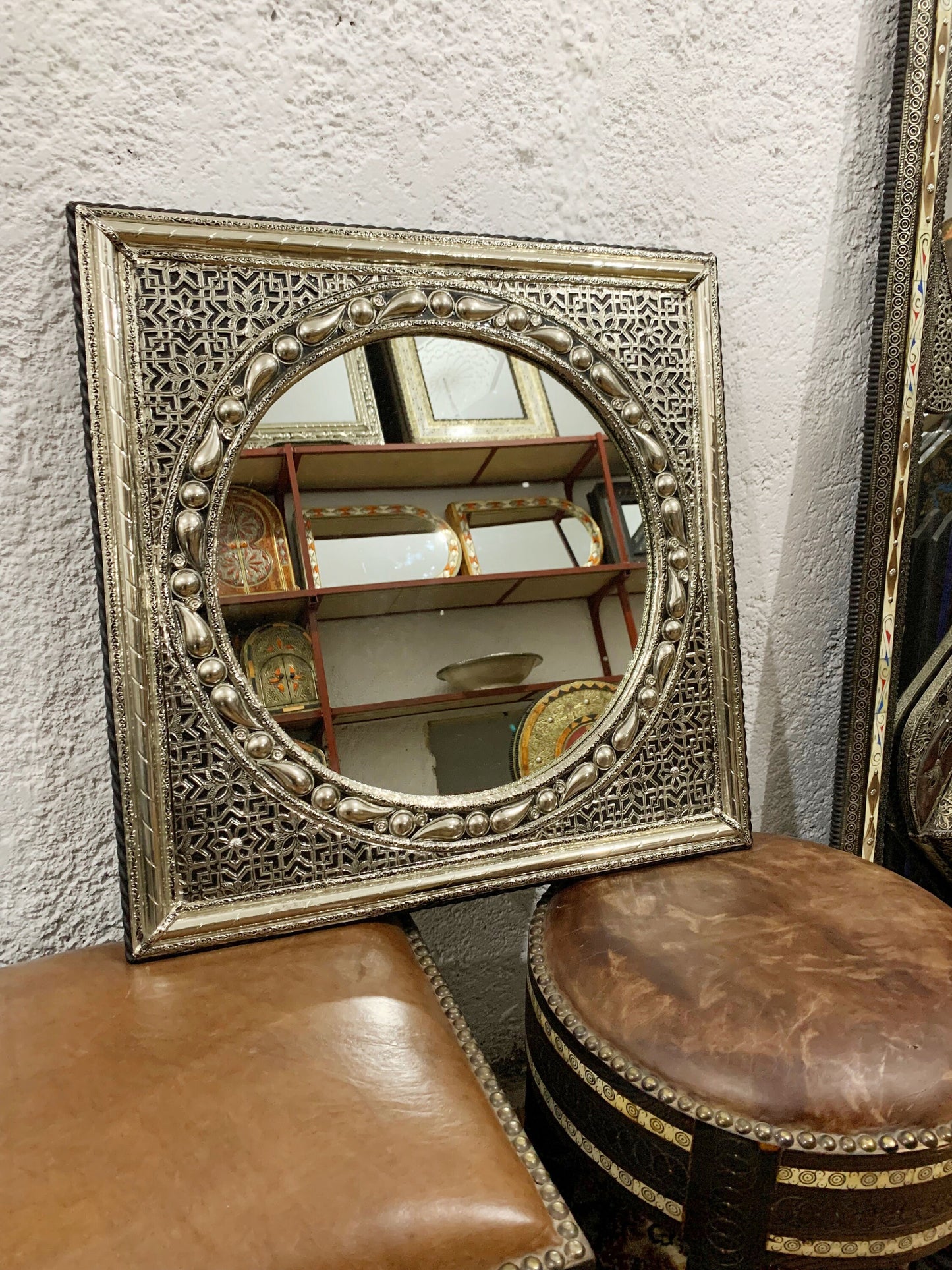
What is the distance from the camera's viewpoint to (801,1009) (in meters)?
0.75

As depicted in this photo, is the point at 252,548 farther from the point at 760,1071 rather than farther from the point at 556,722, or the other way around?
the point at 760,1071

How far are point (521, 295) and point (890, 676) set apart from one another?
33.1 inches

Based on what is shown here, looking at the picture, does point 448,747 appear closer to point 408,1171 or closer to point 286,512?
point 286,512

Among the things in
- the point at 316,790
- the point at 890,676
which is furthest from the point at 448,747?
the point at 890,676

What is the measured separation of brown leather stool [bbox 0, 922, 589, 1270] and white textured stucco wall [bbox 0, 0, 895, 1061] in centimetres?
35

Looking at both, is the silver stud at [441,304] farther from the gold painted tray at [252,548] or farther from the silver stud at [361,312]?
the gold painted tray at [252,548]

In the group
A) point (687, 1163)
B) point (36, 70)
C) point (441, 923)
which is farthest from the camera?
point (441, 923)

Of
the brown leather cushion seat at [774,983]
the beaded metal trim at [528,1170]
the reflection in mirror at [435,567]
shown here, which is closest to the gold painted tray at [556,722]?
the reflection in mirror at [435,567]

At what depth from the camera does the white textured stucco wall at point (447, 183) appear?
3.01ft

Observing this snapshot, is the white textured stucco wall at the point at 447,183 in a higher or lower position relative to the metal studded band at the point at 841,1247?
higher

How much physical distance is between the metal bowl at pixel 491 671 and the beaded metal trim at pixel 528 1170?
341 mm

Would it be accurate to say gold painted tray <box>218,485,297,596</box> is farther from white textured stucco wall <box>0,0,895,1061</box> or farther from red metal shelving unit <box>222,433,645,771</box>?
white textured stucco wall <box>0,0,895,1061</box>

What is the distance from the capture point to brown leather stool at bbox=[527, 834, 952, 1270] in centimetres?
68

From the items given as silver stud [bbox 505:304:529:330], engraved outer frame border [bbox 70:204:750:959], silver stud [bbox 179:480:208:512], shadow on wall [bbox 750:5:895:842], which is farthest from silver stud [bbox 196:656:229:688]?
shadow on wall [bbox 750:5:895:842]
